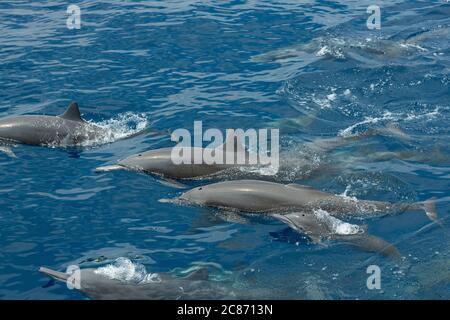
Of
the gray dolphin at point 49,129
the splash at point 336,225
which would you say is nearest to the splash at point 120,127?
the gray dolphin at point 49,129

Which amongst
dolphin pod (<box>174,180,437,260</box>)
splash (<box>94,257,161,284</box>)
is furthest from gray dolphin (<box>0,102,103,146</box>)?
splash (<box>94,257,161,284</box>)

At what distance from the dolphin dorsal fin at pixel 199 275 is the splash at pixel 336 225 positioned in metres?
2.86

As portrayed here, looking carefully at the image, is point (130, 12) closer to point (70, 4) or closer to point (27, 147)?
point (70, 4)

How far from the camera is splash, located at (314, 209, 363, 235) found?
1359 cm

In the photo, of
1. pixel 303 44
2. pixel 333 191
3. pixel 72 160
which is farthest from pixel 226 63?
pixel 333 191

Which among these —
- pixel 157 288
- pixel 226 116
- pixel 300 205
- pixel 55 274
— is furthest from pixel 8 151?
pixel 300 205

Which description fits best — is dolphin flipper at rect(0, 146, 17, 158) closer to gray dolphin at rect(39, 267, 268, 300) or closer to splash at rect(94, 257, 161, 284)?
splash at rect(94, 257, 161, 284)

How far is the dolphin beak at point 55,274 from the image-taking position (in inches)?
476

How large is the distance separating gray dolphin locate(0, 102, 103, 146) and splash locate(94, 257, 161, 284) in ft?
20.2

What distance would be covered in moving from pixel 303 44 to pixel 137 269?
1511 centimetres

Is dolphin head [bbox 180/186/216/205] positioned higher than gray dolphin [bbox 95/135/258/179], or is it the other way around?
gray dolphin [bbox 95/135/258/179]

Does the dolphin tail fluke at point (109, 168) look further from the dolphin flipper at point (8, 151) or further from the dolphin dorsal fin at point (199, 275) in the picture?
the dolphin dorsal fin at point (199, 275)

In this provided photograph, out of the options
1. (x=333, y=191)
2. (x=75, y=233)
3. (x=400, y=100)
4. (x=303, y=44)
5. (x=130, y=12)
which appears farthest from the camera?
(x=130, y=12)
